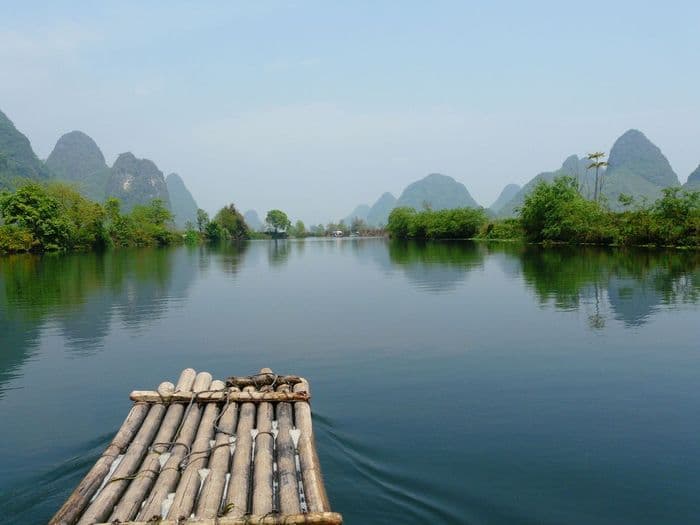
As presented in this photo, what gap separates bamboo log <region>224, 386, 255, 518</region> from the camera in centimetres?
507

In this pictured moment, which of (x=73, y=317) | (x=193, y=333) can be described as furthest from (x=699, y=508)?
(x=73, y=317)

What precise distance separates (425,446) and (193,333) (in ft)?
36.4

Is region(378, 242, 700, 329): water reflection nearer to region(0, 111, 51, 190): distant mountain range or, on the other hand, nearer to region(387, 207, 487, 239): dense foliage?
region(387, 207, 487, 239): dense foliage

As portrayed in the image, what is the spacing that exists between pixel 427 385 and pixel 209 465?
244 inches

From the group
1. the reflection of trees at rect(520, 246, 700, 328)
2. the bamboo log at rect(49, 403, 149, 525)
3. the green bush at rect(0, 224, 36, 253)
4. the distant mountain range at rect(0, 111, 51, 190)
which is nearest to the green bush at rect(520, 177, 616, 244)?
the reflection of trees at rect(520, 246, 700, 328)

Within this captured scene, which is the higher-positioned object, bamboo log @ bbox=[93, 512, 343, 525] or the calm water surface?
bamboo log @ bbox=[93, 512, 343, 525]

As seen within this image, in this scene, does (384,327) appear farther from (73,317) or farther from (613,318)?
(73,317)

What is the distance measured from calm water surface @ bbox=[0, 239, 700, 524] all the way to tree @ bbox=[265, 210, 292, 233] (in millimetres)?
150243

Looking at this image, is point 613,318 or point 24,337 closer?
point 24,337

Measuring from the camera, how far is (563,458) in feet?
25.8

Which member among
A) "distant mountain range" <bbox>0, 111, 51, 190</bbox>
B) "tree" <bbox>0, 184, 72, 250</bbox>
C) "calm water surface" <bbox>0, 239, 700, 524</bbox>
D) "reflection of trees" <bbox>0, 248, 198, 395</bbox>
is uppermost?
"distant mountain range" <bbox>0, 111, 51, 190</bbox>

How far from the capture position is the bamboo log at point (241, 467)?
16.6 ft

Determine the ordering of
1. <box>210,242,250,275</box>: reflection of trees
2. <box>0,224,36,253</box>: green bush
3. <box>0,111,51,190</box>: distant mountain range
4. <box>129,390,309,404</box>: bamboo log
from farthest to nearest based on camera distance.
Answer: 1. <box>0,111,51,190</box>: distant mountain range
2. <box>0,224,36,253</box>: green bush
3. <box>210,242,250,275</box>: reflection of trees
4. <box>129,390,309,404</box>: bamboo log

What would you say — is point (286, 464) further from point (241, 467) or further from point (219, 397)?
point (219, 397)
